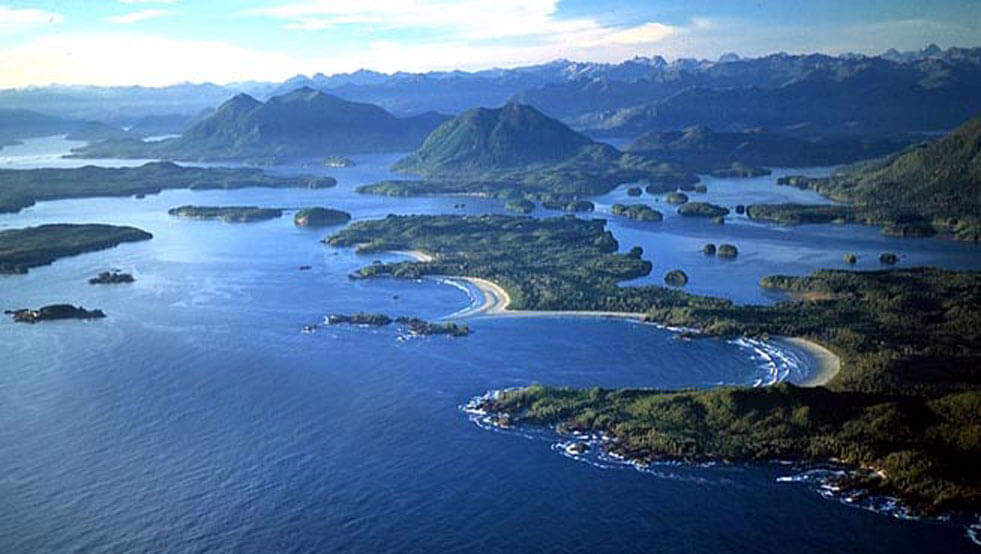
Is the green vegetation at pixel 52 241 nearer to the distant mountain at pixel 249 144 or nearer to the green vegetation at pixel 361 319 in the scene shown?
the green vegetation at pixel 361 319

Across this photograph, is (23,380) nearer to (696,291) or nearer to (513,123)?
(696,291)

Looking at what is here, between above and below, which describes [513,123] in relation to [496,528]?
above

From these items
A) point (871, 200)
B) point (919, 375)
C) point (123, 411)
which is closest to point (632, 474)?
point (919, 375)

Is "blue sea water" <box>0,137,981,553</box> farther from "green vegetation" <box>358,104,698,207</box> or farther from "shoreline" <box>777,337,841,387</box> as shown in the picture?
"green vegetation" <box>358,104,698,207</box>

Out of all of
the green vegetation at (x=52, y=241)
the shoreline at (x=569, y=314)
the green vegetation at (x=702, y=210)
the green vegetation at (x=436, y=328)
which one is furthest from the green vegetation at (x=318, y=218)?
the green vegetation at (x=436, y=328)

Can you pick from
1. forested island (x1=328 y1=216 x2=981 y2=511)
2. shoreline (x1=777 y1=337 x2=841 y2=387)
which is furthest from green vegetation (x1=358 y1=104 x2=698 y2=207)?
shoreline (x1=777 y1=337 x2=841 y2=387)

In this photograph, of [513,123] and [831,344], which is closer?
[831,344]

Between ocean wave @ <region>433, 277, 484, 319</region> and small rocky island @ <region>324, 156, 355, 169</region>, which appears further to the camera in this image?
small rocky island @ <region>324, 156, 355, 169</region>

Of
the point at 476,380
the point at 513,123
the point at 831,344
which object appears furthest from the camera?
the point at 513,123
